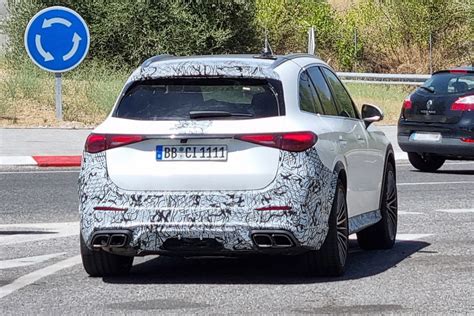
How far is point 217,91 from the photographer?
9539 millimetres

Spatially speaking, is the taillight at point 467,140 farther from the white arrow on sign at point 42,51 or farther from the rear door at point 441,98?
the white arrow on sign at point 42,51

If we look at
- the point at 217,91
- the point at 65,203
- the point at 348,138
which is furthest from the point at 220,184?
the point at 65,203

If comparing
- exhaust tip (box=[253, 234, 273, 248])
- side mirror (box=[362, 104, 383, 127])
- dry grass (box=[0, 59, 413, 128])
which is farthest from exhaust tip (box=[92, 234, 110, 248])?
dry grass (box=[0, 59, 413, 128])

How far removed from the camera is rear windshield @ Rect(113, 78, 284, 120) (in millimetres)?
9336

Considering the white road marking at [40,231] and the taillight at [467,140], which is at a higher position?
the white road marking at [40,231]

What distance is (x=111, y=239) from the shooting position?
9195 millimetres

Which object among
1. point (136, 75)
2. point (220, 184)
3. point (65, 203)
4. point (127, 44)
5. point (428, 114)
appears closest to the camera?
point (220, 184)

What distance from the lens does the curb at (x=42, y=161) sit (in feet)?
64.8

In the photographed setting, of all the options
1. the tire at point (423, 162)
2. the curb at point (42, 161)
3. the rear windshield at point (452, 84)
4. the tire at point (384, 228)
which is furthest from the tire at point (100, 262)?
the tire at point (423, 162)

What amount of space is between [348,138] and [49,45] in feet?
40.3

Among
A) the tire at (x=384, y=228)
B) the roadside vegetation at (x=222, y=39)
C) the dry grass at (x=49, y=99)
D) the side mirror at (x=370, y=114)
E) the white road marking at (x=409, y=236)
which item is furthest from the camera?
the roadside vegetation at (x=222, y=39)

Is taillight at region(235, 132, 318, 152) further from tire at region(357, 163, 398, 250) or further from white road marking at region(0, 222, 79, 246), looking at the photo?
white road marking at region(0, 222, 79, 246)

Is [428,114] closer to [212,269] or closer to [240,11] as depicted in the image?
[212,269]

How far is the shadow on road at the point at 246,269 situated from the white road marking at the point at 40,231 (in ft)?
4.87
